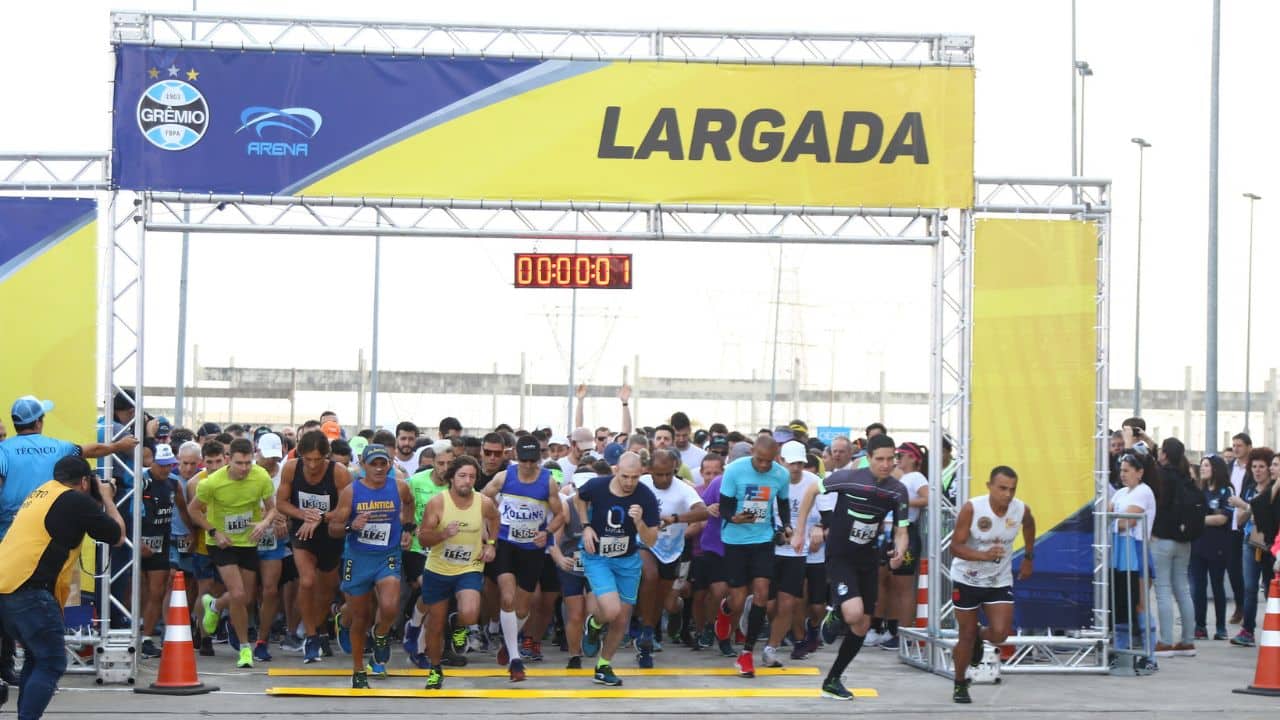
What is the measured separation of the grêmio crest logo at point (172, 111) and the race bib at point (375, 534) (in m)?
3.53

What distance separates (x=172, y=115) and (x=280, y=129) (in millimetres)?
→ 881

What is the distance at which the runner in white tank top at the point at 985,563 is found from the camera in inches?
435

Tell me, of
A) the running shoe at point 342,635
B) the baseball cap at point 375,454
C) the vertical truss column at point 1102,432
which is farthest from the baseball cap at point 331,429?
the vertical truss column at point 1102,432

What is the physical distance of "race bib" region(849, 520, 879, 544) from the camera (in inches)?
456

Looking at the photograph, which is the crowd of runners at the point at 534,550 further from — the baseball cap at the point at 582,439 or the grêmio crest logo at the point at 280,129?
the grêmio crest logo at the point at 280,129

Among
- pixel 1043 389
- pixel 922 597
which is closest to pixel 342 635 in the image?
pixel 922 597

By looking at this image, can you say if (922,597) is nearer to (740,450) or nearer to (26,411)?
(740,450)

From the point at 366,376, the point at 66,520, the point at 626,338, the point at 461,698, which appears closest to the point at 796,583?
the point at 461,698

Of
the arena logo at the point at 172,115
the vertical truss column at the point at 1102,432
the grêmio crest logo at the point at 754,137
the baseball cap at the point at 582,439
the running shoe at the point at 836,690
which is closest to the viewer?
the running shoe at the point at 836,690

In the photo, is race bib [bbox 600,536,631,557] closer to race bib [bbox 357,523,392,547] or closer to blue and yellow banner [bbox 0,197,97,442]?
race bib [bbox 357,523,392,547]

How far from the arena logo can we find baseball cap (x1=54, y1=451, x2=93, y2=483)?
375 cm

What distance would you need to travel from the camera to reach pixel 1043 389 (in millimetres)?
12633

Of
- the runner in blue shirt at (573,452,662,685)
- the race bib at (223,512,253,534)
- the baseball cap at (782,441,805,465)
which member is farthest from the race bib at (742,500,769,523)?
the race bib at (223,512,253,534)

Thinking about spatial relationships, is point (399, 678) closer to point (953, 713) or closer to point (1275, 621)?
point (953, 713)
